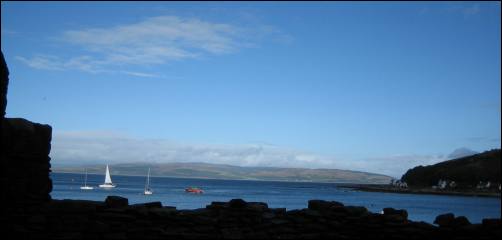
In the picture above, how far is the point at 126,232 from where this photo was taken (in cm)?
898

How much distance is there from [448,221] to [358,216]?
1408 mm

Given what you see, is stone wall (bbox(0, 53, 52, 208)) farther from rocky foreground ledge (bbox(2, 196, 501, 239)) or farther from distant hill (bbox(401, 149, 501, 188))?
distant hill (bbox(401, 149, 501, 188))

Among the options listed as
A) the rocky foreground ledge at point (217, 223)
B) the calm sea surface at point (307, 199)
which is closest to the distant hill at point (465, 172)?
the calm sea surface at point (307, 199)

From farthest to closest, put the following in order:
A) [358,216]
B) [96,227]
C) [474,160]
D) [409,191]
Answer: [474,160] < [409,191] < [358,216] < [96,227]

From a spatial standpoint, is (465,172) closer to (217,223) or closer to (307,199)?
(307,199)

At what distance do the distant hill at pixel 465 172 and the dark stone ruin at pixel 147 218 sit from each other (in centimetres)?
14102

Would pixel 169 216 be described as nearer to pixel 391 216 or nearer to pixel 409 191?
pixel 391 216

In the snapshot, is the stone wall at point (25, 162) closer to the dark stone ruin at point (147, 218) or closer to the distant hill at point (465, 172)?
the dark stone ruin at point (147, 218)

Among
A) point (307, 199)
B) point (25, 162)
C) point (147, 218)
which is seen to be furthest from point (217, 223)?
point (307, 199)

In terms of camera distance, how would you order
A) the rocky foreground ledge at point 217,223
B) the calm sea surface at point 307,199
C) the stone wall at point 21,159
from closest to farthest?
the rocky foreground ledge at point 217,223 < the stone wall at point 21,159 < the calm sea surface at point 307,199

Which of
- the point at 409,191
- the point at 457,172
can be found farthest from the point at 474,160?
the point at 409,191

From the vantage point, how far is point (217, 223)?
9.20 meters

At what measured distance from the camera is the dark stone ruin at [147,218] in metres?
9.02

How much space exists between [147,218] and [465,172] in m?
148
